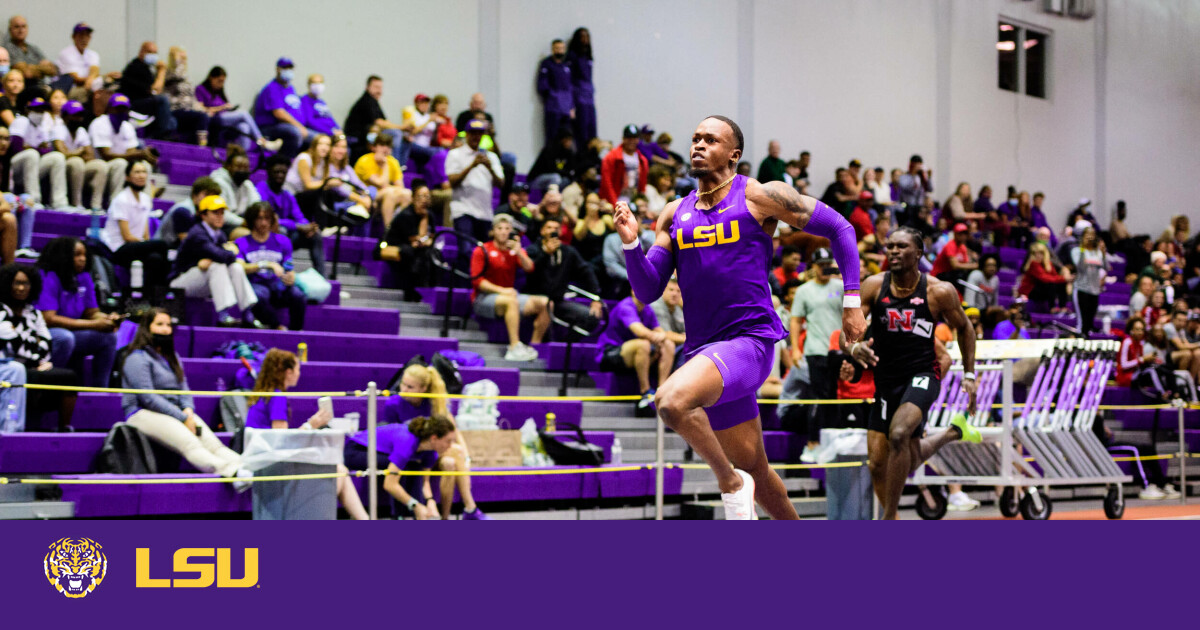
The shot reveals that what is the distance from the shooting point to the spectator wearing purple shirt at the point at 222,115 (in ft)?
45.4

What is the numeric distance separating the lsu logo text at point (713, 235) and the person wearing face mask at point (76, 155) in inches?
312

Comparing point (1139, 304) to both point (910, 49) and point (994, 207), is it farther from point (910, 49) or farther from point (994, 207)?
point (910, 49)

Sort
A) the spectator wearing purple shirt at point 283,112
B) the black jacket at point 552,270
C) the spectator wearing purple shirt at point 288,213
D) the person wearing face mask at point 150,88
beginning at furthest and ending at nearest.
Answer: the spectator wearing purple shirt at point 283,112, the person wearing face mask at point 150,88, the black jacket at point 552,270, the spectator wearing purple shirt at point 288,213

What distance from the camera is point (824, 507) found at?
10.6 meters

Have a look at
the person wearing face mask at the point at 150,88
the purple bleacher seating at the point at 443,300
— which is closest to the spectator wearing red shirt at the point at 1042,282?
the purple bleacher seating at the point at 443,300

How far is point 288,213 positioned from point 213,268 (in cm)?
214

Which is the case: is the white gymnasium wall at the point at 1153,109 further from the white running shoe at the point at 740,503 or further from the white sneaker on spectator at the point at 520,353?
the white running shoe at the point at 740,503

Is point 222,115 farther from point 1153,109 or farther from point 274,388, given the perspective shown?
point 1153,109

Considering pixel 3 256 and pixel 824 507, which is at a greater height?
pixel 3 256

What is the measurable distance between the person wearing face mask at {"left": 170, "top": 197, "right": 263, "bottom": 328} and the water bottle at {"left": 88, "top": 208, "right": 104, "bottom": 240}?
90cm

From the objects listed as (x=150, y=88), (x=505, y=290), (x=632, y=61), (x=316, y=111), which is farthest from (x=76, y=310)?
(x=632, y=61)
